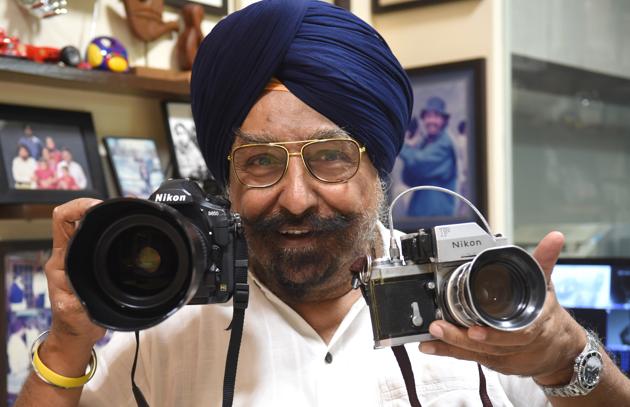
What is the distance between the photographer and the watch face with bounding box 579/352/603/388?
0.82 m

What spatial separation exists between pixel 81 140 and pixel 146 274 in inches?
28.2

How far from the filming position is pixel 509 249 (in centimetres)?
72

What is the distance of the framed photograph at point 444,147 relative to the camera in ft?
6.39

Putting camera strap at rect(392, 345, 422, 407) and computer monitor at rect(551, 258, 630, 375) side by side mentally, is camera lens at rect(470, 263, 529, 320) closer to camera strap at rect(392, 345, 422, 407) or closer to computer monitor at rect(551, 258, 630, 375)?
camera strap at rect(392, 345, 422, 407)

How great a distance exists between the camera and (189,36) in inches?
62.1

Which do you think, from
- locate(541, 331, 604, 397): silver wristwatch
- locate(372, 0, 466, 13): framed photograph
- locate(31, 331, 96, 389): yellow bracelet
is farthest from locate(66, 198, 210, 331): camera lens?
locate(372, 0, 466, 13): framed photograph

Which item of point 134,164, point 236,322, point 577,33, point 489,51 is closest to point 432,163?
point 489,51

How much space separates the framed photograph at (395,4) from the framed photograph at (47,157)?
98cm

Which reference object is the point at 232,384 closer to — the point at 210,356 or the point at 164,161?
the point at 210,356

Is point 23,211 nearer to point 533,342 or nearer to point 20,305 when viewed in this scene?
point 20,305

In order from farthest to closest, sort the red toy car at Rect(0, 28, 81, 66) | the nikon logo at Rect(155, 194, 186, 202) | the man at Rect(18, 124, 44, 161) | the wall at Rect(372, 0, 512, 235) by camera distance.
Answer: the wall at Rect(372, 0, 512, 235), the man at Rect(18, 124, 44, 161), the red toy car at Rect(0, 28, 81, 66), the nikon logo at Rect(155, 194, 186, 202)

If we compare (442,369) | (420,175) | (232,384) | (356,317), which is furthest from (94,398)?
(420,175)

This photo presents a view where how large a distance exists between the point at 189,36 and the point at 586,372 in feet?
3.60

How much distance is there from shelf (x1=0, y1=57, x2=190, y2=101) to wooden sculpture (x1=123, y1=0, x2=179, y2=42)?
0.09 metres
